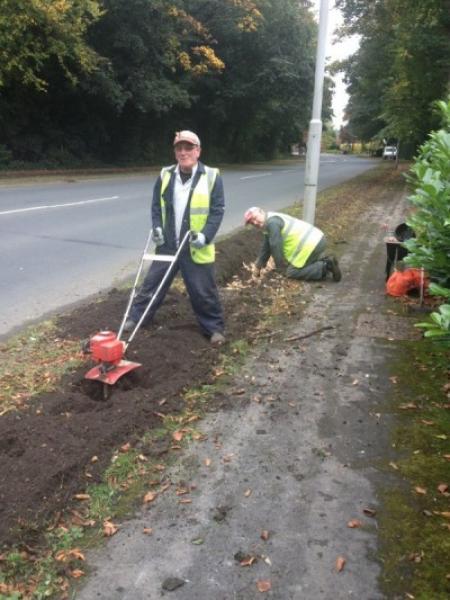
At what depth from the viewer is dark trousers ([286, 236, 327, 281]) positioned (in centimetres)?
862

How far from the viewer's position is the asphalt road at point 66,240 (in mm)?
7477

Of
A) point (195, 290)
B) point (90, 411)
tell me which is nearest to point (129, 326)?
point (195, 290)

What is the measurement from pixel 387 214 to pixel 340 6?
53.6 ft

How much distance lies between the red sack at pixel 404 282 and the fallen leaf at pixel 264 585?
5.57 metres

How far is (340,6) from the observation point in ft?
92.7

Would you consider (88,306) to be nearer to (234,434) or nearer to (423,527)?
(234,434)

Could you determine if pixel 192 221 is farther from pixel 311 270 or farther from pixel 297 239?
pixel 311 270

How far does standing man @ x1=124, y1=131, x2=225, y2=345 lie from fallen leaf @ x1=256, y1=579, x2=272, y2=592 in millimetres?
3166

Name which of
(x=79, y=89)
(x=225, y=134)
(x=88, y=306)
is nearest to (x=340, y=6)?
(x=79, y=89)

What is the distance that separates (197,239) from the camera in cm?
539

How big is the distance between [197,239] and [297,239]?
10.5ft

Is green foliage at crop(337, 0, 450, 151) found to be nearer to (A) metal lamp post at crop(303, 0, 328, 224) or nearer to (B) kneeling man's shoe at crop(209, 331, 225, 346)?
(A) metal lamp post at crop(303, 0, 328, 224)

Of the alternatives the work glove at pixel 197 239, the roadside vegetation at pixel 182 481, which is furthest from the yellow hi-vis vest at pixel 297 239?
the work glove at pixel 197 239

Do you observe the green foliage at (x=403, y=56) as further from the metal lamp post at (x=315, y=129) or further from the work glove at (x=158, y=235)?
the work glove at (x=158, y=235)
